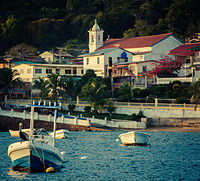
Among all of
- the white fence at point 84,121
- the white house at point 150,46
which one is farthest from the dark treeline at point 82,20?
the white fence at point 84,121

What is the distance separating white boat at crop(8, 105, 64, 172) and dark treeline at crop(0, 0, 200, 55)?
102971 millimetres

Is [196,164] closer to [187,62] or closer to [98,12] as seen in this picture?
[187,62]

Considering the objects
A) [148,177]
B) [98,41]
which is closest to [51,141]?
Answer: [148,177]

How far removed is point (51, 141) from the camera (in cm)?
4447

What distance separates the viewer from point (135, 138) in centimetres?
5934

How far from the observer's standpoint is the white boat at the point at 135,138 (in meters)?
59.2

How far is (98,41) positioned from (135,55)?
1700 cm

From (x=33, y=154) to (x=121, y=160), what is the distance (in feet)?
38.4

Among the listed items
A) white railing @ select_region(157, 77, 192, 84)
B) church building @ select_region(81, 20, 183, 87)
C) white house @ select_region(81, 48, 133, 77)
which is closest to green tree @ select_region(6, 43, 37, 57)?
church building @ select_region(81, 20, 183, 87)

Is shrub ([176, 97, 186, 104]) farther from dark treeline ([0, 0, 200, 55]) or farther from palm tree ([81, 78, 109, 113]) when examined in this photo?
dark treeline ([0, 0, 200, 55])

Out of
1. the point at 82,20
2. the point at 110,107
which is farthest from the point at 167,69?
the point at 82,20

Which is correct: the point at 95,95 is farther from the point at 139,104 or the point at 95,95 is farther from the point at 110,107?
the point at 139,104

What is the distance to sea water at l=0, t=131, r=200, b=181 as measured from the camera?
135ft

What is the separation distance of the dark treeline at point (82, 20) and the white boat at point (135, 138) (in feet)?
276
